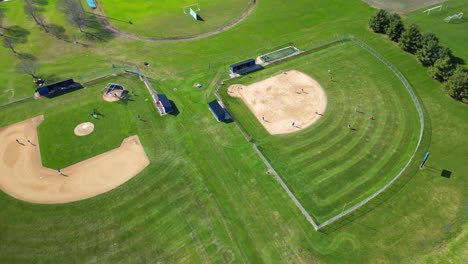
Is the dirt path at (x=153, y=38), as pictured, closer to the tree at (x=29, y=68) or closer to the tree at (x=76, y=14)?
the tree at (x=76, y=14)

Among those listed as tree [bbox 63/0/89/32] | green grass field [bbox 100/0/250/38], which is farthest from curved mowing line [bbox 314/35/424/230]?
tree [bbox 63/0/89/32]

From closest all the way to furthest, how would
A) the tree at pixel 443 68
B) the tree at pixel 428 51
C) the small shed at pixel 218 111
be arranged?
the small shed at pixel 218 111, the tree at pixel 443 68, the tree at pixel 428 51

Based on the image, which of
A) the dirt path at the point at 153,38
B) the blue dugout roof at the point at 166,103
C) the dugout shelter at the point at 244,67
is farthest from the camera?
the dirt path at the point at 153,38

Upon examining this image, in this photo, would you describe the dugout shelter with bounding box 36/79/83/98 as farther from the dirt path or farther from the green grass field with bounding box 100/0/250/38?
the green grass field with bounding box 100/0/250/38

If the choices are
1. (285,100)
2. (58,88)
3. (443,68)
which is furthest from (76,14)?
(443,68)

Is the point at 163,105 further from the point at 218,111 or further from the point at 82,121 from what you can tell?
the point at 82,121

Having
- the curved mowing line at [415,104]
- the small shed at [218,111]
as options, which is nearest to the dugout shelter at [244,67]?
the small shed at [218,111]
